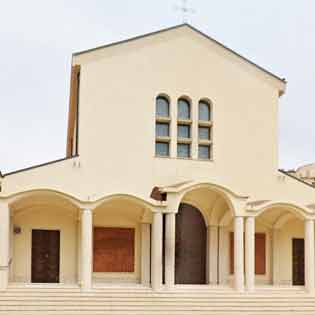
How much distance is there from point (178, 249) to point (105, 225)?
2.64 metres

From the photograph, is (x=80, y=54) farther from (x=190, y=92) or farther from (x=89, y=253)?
(x=89, y=253)

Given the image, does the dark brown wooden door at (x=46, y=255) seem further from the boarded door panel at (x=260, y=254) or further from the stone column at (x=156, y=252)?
the boarded door panel at (x=260, y=254)

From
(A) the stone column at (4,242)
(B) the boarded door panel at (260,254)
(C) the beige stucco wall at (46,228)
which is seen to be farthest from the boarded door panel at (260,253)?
(A) the stone column at (4,242)

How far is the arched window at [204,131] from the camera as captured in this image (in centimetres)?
2098

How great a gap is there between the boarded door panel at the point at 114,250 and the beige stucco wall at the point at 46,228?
2.44 feet

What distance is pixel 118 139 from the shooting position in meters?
20.0

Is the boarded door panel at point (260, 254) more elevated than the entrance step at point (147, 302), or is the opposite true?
the boarded door panel at point (260, 254)

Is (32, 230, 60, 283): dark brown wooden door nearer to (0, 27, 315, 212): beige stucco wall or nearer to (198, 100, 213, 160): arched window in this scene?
(0, 27, 315, 212): beige stucco wall

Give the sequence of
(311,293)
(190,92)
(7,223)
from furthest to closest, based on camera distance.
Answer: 1. (190,92)
2. (311,293)
3. (7,223)

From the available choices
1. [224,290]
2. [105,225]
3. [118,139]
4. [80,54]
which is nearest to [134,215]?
[105,225]

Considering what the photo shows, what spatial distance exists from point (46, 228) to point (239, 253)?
6.00 m

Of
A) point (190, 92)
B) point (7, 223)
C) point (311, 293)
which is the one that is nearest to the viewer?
point (7, 223)

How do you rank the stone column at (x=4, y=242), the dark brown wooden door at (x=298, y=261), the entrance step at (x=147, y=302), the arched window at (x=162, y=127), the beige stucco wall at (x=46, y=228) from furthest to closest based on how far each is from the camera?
the dark brown wooden door at (x=298, y=261)
the arched window at (x=162, y=127)
the beige stucco wall at (x=46, y=228)
the stone column at (x=4, y=242)
the entrance step at (x=147, y=302)

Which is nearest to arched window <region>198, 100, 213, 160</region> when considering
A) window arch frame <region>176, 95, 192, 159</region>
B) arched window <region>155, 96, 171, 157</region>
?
window arch frame <region>176, 95, 192, 159</region>
